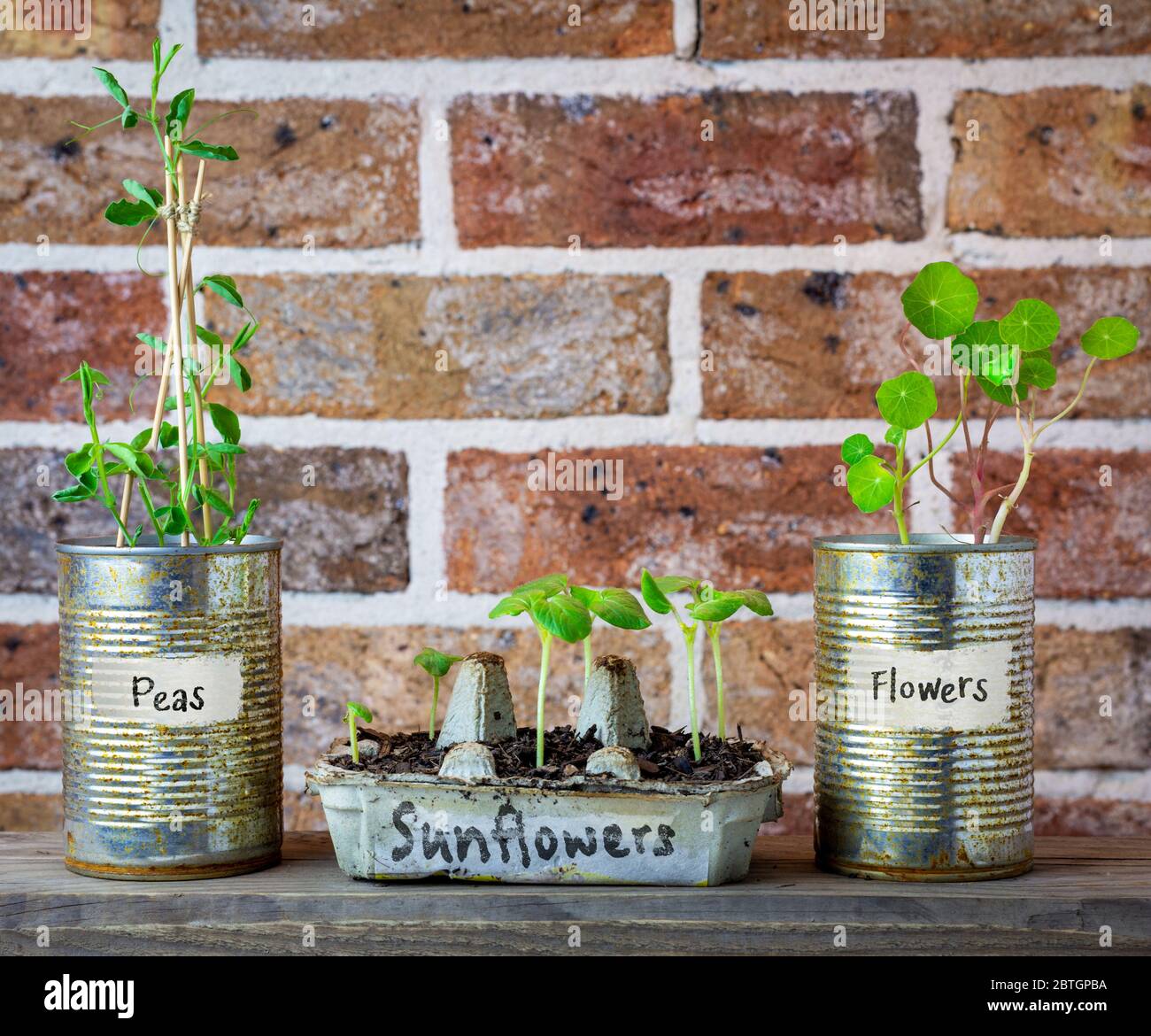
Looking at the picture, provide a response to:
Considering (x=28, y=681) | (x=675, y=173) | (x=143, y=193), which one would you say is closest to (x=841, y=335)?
(x=675, y=173)

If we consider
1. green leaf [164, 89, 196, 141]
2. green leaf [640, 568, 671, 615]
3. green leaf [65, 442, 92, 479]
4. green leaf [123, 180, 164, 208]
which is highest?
green leaf [164, 89, 196, 141]

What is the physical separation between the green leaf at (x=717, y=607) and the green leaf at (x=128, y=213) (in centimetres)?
35

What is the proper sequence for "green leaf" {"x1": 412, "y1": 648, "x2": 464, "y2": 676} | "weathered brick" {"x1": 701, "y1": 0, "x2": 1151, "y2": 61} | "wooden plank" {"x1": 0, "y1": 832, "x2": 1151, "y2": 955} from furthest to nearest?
1. "weathered brick" {"x1": 701, "y1": 0, "x2": 1151, "y2": 61}
2. "green leaf" {"x1": 412, "y1": 648, "x2": 464, "y2": 676}
3. "wooden plank" {"x1": 0, "y1": 832, "x2": 1151, "y2": 955}

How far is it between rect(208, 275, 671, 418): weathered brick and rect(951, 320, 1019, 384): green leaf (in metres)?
0.26

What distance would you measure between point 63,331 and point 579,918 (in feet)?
1.83

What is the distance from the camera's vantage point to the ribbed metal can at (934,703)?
683mm

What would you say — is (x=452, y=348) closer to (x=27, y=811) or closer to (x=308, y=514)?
(x=308, y=514)

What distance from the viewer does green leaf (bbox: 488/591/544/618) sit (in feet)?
2.28

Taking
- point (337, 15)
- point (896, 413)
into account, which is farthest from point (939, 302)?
point (337, 15)

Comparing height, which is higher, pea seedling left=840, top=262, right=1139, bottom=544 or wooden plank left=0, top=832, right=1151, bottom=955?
pea seedling left=840, top=262, right=1139, bottom=544

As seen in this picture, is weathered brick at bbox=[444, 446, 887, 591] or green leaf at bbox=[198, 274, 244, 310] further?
weathered brick at bbox=[444, 446, 887, 591]

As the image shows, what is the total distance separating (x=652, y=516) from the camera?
37.3 inches

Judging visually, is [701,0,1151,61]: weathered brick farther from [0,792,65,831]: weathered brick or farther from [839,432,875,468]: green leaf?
[0,792,65,831]: weathered brick

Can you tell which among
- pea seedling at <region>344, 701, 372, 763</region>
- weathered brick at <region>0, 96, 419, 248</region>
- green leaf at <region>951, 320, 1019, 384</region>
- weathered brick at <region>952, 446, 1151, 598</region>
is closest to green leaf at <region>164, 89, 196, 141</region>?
weathered brick at <region>0, 96, 419, 248</region>
